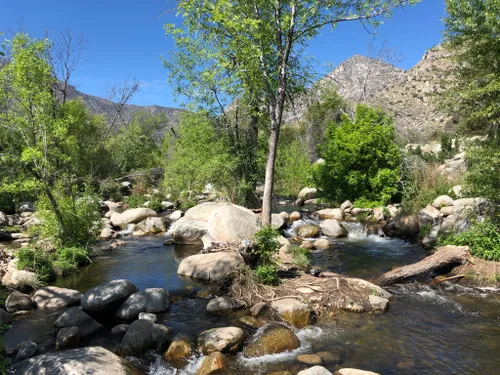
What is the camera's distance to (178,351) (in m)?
6.73

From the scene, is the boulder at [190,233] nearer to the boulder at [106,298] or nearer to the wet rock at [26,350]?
the boulder at [106,298]

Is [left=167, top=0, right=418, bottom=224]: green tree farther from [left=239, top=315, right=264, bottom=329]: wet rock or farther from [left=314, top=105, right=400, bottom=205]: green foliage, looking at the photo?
[left=314, top=105, right=400, bottom=205]: green foliage

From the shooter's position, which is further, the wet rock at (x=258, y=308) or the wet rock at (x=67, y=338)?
the wet rock at (x=258, y=308)

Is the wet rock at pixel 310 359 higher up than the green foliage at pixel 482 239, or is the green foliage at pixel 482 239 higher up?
the green foliage at pixel 482 239

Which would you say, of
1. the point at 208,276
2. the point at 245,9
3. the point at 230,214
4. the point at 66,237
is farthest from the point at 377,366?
the point at 66,237

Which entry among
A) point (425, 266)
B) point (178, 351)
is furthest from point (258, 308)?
point (425, 266)

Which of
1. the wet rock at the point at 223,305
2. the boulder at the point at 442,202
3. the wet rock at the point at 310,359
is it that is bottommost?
the wet rock at the point at 310,359

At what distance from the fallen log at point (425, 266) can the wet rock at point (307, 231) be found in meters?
6.20

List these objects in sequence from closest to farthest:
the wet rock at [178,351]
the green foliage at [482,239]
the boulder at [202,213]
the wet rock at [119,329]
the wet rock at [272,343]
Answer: the wet rock at [178,351]
the wet rock at [272,343]
the wet rock at [119,329]
the green foliage at [482,239]
the boulder at [202,213]

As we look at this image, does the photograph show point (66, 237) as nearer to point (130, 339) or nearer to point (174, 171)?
point (130, 339)

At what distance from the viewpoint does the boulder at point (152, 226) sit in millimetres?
18516

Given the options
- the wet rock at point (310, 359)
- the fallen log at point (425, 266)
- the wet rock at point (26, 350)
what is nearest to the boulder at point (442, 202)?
the fallen log at point (425, 266)

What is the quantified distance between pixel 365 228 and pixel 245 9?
10917mm

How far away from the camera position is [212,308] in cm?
865
